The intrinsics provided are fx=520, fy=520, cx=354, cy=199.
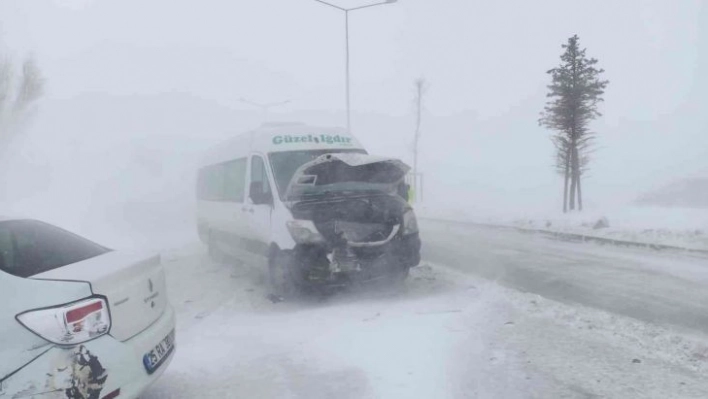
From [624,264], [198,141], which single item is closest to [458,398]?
[624,264]

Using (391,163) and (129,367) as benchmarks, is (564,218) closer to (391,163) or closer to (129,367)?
(391,163)

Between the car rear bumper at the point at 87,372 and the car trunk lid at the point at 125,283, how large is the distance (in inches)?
4.4

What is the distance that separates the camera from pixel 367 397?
12.9 ft

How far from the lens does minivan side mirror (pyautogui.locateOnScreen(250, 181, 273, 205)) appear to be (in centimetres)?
734

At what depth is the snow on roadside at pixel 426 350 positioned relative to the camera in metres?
4.11

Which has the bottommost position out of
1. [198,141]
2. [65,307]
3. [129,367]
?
[129,367]

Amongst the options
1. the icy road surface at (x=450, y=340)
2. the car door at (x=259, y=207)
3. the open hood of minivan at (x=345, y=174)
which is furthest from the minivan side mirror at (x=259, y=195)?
the icy road surface at (x=450, y=340)

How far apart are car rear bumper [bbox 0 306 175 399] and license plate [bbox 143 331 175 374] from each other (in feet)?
0.15

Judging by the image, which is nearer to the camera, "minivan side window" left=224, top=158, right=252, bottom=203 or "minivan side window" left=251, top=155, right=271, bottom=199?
"minivan side window" left=251, top=155, right=271, bottom=199

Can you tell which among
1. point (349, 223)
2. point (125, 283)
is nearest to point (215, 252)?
point (349, 223)

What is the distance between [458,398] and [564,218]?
1424 centimetres

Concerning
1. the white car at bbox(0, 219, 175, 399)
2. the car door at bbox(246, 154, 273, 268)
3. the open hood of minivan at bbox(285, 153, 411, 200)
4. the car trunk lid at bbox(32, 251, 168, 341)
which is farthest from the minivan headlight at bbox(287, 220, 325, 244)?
the white car at bbox(0, 219, 175, 399)

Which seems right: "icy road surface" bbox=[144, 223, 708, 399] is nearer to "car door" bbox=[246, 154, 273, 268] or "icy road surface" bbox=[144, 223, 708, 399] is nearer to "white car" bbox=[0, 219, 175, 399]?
"car door" bbox=[246, 154, 273, 268]

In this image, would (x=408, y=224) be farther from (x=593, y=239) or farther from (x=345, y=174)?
(x=593, y=239)
